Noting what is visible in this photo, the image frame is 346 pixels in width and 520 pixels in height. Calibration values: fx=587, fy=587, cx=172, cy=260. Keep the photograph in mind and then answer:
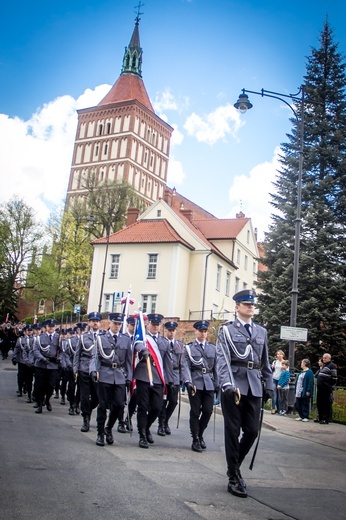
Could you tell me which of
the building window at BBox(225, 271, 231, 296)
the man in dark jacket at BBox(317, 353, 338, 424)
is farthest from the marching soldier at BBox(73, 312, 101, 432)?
the building window at BBox(225, 271, 231, 296)

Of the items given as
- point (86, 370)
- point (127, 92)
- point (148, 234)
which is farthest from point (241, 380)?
point (127, 92)

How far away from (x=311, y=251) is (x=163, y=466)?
21.1 m

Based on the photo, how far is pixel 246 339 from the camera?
7.09 m

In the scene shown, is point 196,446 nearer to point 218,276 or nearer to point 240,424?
point 240,424

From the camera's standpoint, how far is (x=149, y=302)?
1965 inches

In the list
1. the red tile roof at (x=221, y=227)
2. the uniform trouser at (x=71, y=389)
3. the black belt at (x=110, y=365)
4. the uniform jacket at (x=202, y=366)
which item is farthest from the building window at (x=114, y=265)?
the black belt at (x=110, y=365)

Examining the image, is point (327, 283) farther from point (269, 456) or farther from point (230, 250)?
point (230, 250)

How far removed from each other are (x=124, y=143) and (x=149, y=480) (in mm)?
91209

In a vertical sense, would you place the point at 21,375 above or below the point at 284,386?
below

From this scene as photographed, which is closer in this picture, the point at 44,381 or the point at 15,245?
the point at 44,381

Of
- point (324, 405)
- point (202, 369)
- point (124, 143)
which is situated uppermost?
point (124, 143)

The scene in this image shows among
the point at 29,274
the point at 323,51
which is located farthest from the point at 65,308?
the point at 323,51

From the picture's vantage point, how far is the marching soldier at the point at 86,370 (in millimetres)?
11357

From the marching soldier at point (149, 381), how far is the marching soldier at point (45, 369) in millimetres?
4574
